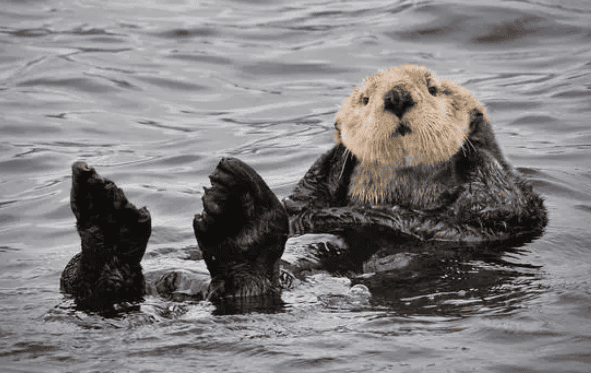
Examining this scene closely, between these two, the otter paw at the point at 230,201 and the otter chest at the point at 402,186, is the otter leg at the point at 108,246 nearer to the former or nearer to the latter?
the otter paw at the point at 230,201

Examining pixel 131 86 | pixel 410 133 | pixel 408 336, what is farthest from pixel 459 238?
pixel 131 86

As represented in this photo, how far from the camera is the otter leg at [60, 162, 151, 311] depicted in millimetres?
3337

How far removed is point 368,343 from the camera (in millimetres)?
3078

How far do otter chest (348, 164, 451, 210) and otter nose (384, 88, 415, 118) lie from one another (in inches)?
16.0

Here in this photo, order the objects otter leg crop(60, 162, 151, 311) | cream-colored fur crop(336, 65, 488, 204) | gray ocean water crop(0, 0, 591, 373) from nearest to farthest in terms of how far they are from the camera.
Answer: gray ocean water crop(0, 0, 591, 373) → otter leg crop(60, 162, 151, 311) → cream-colored fur crop(336, 65, 488, 204)

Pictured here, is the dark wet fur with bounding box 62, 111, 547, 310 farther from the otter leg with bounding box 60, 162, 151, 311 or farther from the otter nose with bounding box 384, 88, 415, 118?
the otter nose with bounding box 384, 88, 415, 118

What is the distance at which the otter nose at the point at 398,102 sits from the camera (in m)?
4.05

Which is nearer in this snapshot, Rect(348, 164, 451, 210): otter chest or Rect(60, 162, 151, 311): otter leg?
Rect(60, 162, 151, 311): otter leg

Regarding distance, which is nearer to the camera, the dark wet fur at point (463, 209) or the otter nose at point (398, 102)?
the otter nose at point (398, 102)

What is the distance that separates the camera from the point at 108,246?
3441mm

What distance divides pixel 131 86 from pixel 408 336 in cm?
642

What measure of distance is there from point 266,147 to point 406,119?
3320 millimetres

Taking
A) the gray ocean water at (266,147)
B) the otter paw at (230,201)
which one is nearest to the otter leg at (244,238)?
the otter paw at (230,201)

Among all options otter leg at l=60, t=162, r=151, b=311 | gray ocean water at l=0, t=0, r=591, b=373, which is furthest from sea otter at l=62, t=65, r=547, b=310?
gray ocean water at l=0, t=0, r=591, b=373
